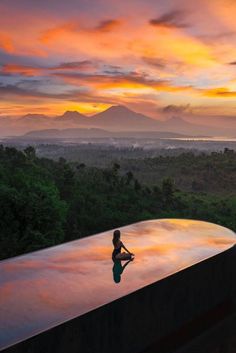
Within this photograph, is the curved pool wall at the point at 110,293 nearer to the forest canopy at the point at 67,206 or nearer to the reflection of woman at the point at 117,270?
the reflection of woman at the point at 117,270

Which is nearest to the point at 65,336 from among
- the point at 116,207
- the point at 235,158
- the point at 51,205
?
the point at 51,205

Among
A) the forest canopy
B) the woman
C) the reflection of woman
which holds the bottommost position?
the forest canopy

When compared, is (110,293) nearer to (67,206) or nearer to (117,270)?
(117,270)

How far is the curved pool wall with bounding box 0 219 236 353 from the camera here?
296 inches

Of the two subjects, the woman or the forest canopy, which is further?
the forest canopy

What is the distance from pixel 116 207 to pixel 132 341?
2588 cm

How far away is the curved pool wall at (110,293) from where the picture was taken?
753 cm

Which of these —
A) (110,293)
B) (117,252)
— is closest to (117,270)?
(117,252)

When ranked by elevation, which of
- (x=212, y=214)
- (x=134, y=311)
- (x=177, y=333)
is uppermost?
(x=134, y=311)

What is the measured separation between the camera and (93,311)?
25.8ft

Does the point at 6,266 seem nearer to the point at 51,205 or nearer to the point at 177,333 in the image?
the point at 177,333

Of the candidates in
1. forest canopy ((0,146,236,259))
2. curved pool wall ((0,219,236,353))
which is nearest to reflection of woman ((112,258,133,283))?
curved pool wall ((0,219,236,353))

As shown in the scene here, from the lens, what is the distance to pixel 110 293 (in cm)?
861

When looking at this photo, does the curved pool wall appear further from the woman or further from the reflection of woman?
the woman
